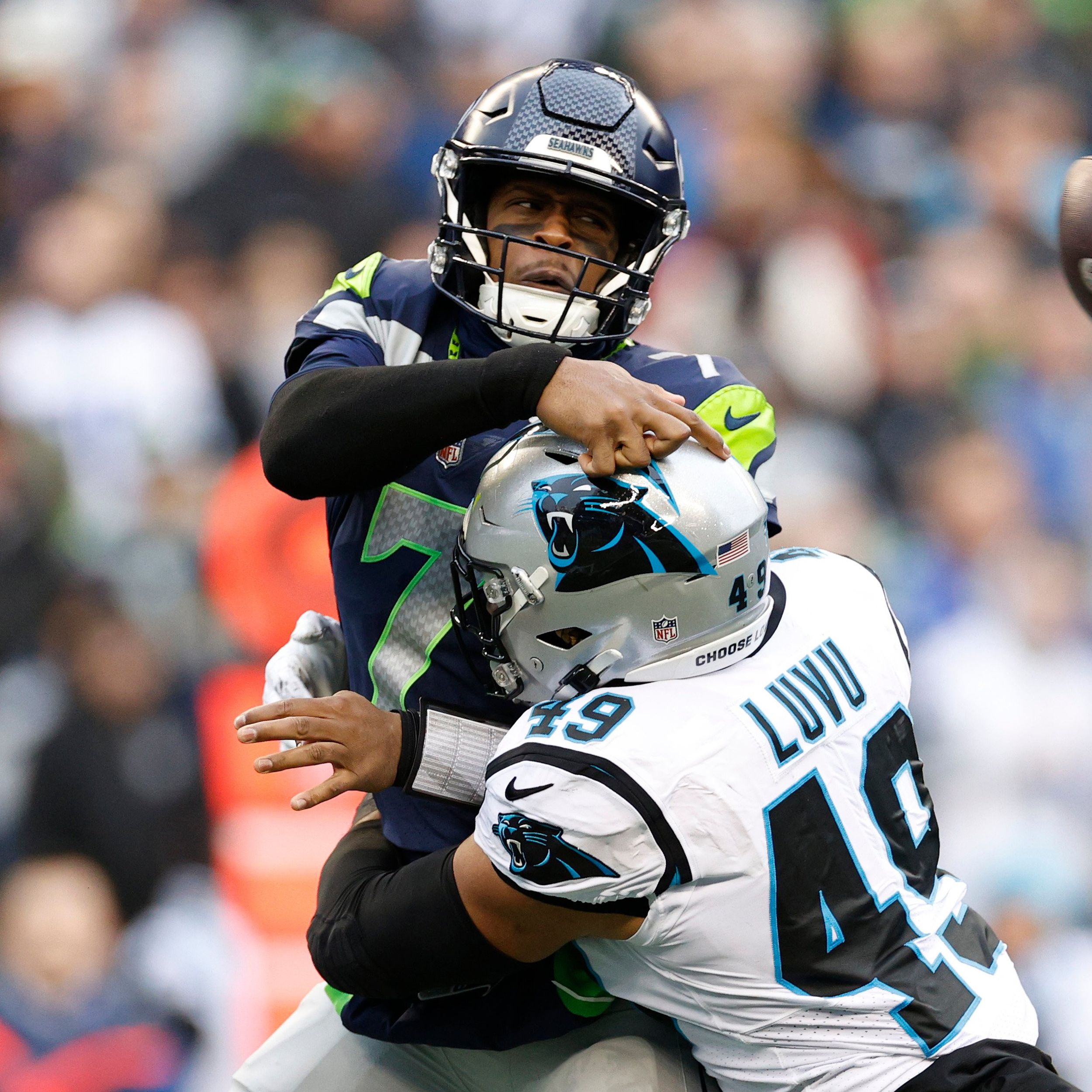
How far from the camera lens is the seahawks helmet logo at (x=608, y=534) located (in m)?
1.71

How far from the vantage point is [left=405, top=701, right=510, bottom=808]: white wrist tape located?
6.20 ft

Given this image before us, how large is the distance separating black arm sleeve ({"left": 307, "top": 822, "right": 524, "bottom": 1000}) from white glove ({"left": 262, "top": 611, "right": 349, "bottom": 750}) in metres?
0.32

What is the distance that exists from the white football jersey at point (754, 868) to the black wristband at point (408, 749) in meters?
0.17

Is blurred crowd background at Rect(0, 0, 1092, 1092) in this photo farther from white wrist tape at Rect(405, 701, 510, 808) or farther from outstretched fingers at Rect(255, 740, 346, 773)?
outstretched fingers at Rect(255, 740, 346, 773)

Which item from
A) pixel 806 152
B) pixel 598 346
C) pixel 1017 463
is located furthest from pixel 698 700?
pixel 806 152

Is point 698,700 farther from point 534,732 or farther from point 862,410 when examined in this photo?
point 862,410

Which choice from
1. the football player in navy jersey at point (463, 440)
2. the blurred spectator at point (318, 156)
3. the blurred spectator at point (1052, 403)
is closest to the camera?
the football player in navy jersey at point (463, 440)

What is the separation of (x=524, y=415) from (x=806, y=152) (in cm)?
372

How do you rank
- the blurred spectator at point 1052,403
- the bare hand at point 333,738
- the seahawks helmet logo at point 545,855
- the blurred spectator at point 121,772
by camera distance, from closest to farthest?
the seahawks helmet logo at point 545,855 < the bare hand at point 333,738 < the blurred spectator at point 121,772 < the blurred spectator at point 1052,403

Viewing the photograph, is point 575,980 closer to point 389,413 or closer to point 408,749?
point 408,749

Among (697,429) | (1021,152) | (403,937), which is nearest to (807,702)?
(697,429)

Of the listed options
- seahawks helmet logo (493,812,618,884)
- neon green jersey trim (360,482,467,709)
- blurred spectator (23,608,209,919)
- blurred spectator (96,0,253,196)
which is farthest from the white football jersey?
blurred spectator (96,0,253,196)

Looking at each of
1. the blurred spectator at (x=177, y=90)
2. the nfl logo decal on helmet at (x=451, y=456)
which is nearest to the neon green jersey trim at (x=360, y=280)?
the nfl logo decal on helmet at (x=451, y=456)

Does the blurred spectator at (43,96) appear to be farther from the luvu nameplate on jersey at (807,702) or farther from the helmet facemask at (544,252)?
the luvu nameplate on jersey at (807,702)
